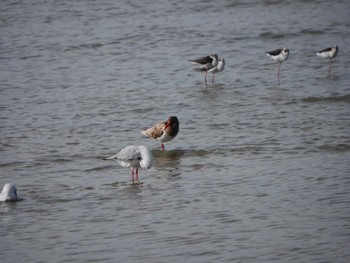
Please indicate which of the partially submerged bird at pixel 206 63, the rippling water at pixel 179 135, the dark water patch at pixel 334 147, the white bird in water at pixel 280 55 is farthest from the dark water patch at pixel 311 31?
the dark water patch at pixel 334 147

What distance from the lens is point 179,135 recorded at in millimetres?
14867

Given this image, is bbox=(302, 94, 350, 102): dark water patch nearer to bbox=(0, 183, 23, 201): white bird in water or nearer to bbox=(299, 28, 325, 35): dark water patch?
bbox=(299, 28, 325, 35): dark water patch

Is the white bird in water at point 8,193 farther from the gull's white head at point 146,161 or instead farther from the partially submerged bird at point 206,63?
the partially submerged bird at point 206,63

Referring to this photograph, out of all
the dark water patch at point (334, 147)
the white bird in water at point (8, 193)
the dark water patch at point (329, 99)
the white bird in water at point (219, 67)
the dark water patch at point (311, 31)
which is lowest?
the dark water patch at point (334, 147)

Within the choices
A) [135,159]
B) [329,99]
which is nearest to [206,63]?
[329,99]

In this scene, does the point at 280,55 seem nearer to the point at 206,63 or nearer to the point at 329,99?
the point at 206,63

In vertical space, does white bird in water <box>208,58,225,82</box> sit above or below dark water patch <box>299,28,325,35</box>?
below

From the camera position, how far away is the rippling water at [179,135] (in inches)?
368

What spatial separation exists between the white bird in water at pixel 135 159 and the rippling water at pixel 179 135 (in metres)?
0.23

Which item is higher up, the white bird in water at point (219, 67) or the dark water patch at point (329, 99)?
the white bird in water at point (219, 67)

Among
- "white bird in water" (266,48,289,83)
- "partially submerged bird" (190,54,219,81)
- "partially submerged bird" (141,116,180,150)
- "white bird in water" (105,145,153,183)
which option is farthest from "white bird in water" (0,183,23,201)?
"white bird in water" (266,48,289,83)

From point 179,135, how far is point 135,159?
299 centimetres

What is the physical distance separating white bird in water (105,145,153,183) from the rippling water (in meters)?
0.23

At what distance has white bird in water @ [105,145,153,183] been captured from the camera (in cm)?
1191
